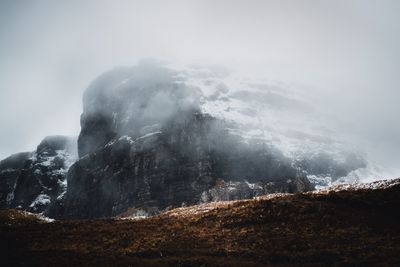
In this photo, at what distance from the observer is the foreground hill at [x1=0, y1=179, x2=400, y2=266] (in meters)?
41.9

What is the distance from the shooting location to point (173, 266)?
40.9 meters

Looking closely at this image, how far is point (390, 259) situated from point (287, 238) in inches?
438

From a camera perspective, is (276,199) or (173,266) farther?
(276,199)

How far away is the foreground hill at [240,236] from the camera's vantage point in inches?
1649

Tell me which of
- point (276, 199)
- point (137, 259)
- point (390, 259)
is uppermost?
point (276, 199)

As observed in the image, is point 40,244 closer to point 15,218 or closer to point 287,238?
point 15,218

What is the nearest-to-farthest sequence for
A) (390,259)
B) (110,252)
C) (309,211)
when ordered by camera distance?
1. (390,259)
2. (110,252)
3. (309,211)

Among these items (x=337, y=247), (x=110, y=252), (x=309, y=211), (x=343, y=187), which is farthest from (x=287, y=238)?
(x=343, y=187)

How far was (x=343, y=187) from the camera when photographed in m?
68.2

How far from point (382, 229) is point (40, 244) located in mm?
36808

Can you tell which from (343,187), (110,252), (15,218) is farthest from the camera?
(343,187)

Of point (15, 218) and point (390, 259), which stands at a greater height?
point (15, 218)

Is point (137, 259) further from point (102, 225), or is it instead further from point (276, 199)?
point (276, 199)

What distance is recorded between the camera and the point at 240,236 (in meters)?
49.0
